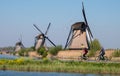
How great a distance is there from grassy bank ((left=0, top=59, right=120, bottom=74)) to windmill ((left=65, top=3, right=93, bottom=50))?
31.3 m

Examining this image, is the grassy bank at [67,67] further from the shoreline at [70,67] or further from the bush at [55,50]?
the bush at [55,50]

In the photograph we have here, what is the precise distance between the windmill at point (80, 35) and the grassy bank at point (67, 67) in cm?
3127

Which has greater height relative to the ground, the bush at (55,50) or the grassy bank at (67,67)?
the bush at (55,50)

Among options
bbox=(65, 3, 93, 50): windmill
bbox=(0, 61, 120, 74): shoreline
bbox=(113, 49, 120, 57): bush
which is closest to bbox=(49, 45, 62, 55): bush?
bbox=(65, 3, 93, 50): windmill

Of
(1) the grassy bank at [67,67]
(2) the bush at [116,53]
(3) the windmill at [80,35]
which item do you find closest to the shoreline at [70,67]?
(1) the grassy bank at [67,67]

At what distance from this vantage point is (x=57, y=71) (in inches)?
1464

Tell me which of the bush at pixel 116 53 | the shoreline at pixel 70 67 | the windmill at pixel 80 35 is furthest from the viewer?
the windmill at pixel 80 35

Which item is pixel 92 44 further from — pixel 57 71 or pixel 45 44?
pixel 57 71

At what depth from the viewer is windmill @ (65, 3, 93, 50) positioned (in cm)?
7281

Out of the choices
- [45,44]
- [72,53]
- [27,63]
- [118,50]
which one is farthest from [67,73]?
[45,44]

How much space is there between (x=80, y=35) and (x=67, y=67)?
1425 inches

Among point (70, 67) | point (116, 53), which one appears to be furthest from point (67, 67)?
point (116, 53)

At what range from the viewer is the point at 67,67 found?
37.5 metres

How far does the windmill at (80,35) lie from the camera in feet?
239
